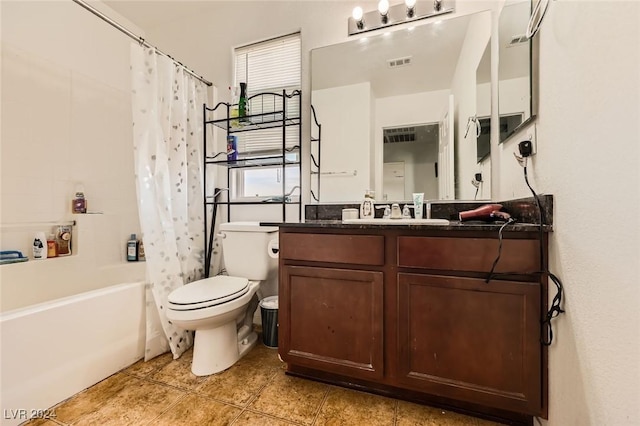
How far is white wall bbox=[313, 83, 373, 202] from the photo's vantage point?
1.78m

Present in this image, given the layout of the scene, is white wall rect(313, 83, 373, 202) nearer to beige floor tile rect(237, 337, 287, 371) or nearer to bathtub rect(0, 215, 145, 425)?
beige floor tile rect(237, 337, 287, 371)

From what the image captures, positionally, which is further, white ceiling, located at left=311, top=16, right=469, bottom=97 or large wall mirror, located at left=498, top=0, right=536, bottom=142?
white ceiling, located at left=311, top=16, right=469, bottom=97

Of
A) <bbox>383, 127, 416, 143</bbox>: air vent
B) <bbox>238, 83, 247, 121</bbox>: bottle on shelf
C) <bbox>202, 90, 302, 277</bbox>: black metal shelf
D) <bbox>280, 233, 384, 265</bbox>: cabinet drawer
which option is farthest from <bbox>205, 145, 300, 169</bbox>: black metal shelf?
<bbox>280, 233, 384, 265</bbox>: cabinet drawer

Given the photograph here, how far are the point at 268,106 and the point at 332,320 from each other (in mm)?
1695

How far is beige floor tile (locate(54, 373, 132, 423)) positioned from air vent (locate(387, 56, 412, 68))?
2.38 meters

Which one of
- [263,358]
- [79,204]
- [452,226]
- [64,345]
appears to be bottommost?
[263,358]

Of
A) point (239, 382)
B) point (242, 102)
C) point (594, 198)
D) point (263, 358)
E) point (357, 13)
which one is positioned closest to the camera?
point (594, 198)

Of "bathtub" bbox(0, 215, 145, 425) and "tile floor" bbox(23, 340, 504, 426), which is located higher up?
"bathtub" bbox(0, 215, 145, 425)

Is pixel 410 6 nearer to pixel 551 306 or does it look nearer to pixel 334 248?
pixel 334 248

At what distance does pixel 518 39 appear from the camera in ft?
4.02

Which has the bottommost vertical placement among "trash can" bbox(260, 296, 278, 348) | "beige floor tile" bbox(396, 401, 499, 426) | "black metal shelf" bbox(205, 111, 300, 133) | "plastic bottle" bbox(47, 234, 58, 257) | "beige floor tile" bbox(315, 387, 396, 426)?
"beige floor tile" bbox(396, 401, 499, 426)

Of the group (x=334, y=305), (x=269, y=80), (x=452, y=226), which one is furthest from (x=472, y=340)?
(x=269, y=80)

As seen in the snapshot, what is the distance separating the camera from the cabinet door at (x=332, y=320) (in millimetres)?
1194

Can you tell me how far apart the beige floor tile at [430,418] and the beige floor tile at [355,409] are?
48 mm
